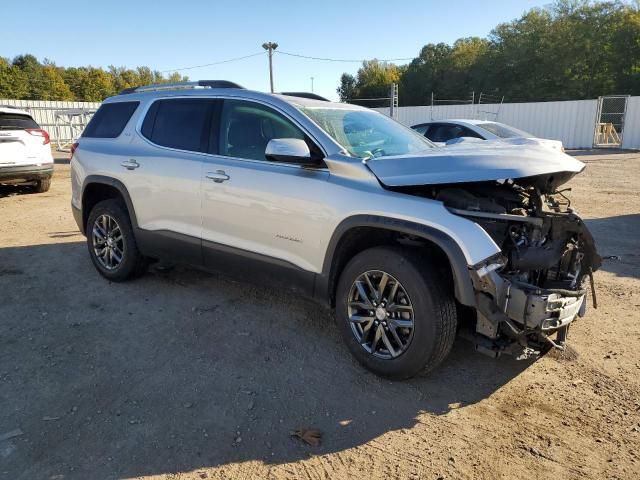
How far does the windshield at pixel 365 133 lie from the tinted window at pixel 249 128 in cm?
25

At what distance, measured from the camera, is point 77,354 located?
3.72 metres

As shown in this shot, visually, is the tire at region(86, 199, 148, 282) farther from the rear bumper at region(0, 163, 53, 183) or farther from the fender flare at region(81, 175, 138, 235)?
the rear bumper at region(0, 163, 53, 183)

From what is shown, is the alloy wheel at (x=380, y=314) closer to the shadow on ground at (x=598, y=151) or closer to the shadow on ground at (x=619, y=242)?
the shadow on ground at (x=619, y=242)

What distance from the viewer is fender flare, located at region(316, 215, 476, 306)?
2906mm

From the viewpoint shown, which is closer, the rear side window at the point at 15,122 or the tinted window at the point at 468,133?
the rear side window at the point at 15,122

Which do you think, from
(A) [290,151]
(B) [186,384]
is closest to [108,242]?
(B) [186,384]

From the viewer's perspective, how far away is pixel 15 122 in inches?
388

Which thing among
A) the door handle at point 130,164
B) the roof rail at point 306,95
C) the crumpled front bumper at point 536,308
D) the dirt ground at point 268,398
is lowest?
the dirt ground at point 268,398

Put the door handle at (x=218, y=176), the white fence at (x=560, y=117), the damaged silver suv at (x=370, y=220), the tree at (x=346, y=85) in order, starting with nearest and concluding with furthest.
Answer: the damaged silver suv at (x=370, y=220) < the door handle at (x=218, y=176) < the white fence at (x=560, y=117) < the tree at (x=346, y=85)

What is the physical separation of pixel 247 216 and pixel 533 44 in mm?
59883

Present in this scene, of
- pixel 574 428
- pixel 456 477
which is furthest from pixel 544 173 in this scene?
pixel 456 477

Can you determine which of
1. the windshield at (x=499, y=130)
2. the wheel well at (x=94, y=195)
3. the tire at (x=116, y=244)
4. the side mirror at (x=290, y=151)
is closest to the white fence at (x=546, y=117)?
the windshield at (x=499, y=130)

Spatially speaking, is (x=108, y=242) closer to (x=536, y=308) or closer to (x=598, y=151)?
(x=536, y=308)

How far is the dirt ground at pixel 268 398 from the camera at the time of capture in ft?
8.54
